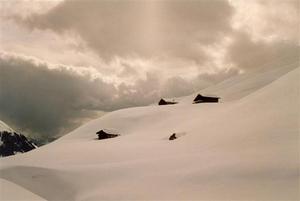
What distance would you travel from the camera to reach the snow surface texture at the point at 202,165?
2194 centimetres

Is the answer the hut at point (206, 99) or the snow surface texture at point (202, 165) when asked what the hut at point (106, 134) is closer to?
the snow surface texture at point (202, 165)

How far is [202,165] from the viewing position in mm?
26406

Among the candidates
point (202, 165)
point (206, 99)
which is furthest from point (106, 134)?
point (202, 165)

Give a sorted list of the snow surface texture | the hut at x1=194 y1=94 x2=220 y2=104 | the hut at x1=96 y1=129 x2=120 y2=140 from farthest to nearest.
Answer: the hut at x1=194 y1=94 x2=220 y2=104, the hut at x1=96 y1=129 x2=120 y2=140, the snow surface texture

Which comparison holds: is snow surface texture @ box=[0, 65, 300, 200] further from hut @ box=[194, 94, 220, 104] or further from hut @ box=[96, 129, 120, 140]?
hut @ box=[194, 94, 220, 104]

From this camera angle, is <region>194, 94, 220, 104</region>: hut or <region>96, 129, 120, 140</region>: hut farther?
<region>194, 94, 220, 104</region>: hut

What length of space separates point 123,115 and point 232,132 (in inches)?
1811

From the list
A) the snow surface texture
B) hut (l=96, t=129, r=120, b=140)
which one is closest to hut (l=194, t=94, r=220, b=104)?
hut (l=96, t=129, r=120, b=140)

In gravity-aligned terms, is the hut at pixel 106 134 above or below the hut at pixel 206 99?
below

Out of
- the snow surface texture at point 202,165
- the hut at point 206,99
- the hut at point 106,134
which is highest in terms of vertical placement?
the hut at point 206,99

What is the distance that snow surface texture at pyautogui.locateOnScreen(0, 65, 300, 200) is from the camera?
21.9 metres

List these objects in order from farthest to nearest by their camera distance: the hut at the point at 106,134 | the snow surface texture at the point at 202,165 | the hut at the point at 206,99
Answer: the hut at the point at 206,99, the hut at the point at 106,134, the snow surface texture at the point at 202,165

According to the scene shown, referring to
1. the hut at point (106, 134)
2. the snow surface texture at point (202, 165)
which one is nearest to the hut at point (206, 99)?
the hut at point (106, 134)

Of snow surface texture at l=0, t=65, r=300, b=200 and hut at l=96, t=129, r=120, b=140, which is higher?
hut at l=96, t=129, r=120, b=140
